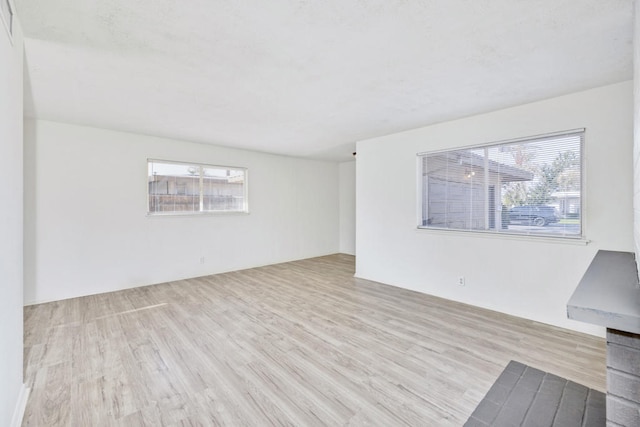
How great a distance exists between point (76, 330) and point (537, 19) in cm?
477

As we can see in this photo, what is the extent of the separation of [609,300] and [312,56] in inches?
87.5

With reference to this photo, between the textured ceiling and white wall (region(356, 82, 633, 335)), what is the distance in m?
0.26

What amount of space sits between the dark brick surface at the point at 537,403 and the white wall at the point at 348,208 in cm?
523

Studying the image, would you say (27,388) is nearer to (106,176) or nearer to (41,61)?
(41,61)

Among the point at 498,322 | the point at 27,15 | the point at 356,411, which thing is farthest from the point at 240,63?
the point at 498,322

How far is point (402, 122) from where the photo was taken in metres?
3.87

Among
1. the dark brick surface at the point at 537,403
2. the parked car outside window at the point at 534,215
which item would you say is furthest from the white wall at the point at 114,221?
the dark brick surface at the point at 537,403

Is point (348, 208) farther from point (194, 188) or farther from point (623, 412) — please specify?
point (623, 412)

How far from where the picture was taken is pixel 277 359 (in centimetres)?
240

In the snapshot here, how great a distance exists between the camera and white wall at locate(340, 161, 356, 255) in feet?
23.9

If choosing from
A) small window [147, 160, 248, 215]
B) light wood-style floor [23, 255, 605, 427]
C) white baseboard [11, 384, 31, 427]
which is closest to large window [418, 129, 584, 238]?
light wood-style floor [23, 255, 605, 427]

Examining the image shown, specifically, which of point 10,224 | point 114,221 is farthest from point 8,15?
point 114,221

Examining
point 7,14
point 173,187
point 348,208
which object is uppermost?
point 7,14

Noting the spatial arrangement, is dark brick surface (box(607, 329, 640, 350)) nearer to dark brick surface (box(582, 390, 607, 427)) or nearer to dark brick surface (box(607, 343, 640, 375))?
dark brick surface (box(607, 343, 640, 375))
